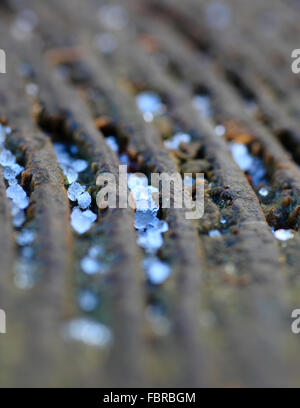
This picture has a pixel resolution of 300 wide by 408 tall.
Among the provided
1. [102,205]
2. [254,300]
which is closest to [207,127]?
[102,205]

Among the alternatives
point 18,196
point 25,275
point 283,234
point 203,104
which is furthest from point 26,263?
point 203,104

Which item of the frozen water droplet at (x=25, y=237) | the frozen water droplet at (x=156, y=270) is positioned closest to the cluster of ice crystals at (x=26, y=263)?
the frozen water droplet at (x=25, y=237)

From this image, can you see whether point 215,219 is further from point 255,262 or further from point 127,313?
point 127,313

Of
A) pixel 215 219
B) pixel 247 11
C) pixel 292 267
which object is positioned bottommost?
pixel 292 267

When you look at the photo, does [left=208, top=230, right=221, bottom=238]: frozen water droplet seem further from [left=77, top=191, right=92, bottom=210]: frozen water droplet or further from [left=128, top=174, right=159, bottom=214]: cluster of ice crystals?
[left=77, top=191, right=92, bottom=210]: frozen water droplet

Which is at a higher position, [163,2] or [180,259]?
[163,2]

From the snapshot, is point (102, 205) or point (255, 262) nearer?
point (255, 262)
